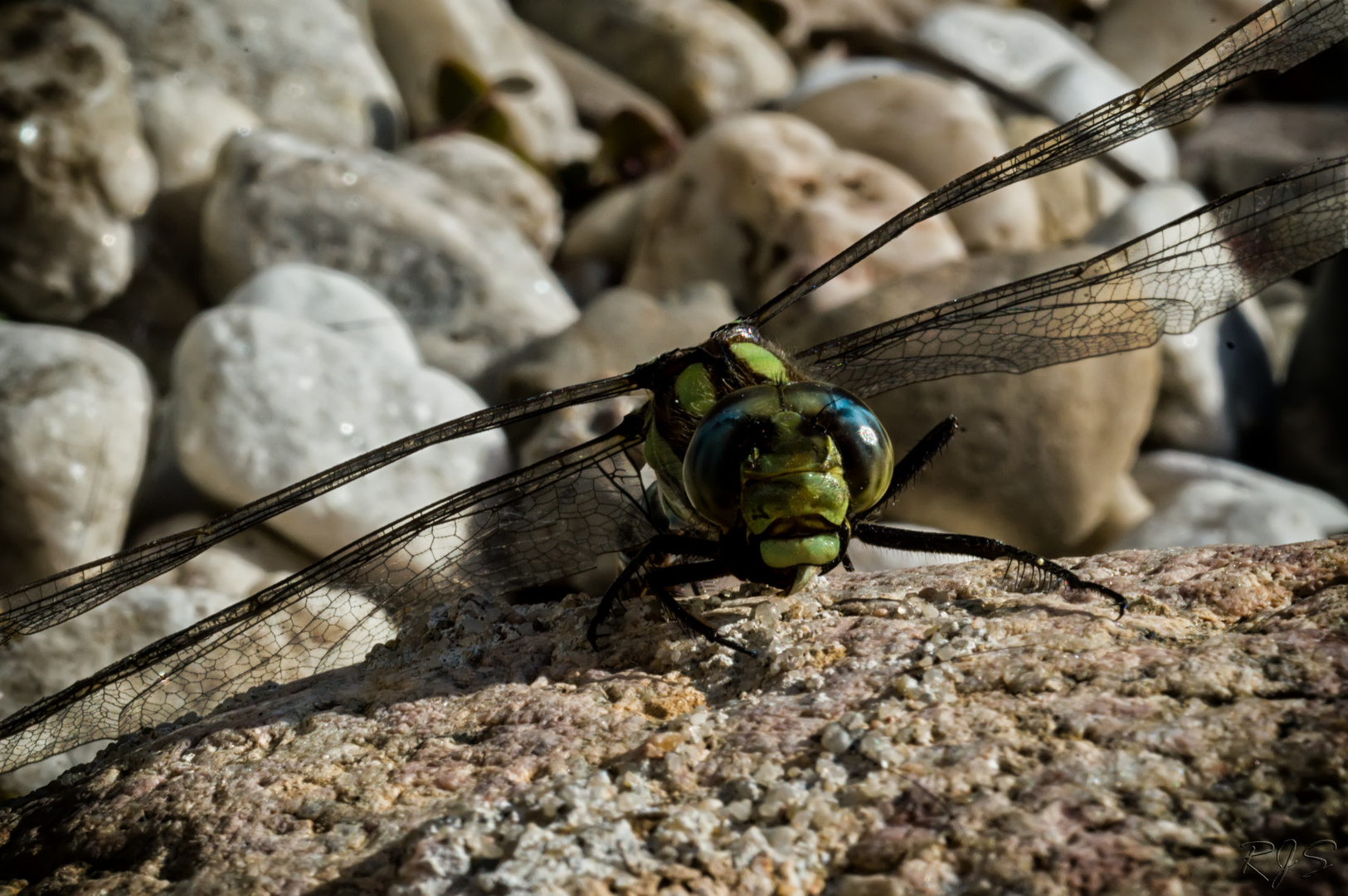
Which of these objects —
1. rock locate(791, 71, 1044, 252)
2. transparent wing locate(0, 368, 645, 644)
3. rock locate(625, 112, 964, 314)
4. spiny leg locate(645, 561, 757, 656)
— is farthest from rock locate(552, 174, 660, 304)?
spiny leg locate(645, 561, 757, 656)

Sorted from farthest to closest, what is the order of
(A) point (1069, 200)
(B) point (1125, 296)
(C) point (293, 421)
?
(A) point (1069, 200), (C) point (293, 421), (B) point (1125, 296)

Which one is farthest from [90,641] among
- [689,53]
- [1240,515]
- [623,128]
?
[689,53]

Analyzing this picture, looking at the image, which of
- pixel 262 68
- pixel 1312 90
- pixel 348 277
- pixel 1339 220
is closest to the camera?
pixel 1339 220

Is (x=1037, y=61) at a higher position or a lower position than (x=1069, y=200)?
higher

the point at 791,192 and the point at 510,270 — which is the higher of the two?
the point at 791,192

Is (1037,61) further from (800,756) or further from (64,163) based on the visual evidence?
(800,756)

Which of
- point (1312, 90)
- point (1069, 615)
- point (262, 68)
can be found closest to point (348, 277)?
point (262, 68)

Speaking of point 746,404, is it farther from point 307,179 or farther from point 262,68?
point 262,68
